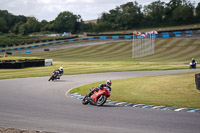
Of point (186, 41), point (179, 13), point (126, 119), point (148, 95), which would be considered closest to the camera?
point (126, 119)

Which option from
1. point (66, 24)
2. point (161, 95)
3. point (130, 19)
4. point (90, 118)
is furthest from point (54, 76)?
point (66, 24)

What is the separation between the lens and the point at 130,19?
143 m

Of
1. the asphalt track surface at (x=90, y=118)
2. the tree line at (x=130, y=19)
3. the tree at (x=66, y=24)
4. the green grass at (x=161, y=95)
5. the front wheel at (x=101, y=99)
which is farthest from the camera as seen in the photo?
the tree at (x=66, y=24)

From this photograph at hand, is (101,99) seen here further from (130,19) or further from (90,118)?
(130,19)

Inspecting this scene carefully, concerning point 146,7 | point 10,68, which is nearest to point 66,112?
point 10,68

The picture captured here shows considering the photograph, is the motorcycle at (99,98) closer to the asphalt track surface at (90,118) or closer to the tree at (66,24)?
the asphalt track surface at (90,118)

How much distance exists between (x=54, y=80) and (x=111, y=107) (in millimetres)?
13569

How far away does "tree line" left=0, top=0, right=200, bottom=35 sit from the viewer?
136637 millimetres

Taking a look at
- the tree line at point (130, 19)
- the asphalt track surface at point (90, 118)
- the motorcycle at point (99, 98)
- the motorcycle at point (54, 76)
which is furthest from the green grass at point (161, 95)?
the tree line at point (130, 19)

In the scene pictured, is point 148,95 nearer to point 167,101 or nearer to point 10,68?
point 167,101

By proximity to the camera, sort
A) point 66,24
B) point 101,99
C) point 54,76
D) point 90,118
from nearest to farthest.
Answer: point 90,118
point 101,99
point 54,76
point 66,24

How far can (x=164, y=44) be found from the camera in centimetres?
7612

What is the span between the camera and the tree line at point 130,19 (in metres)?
137

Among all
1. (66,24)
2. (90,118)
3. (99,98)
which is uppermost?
(66,24)
